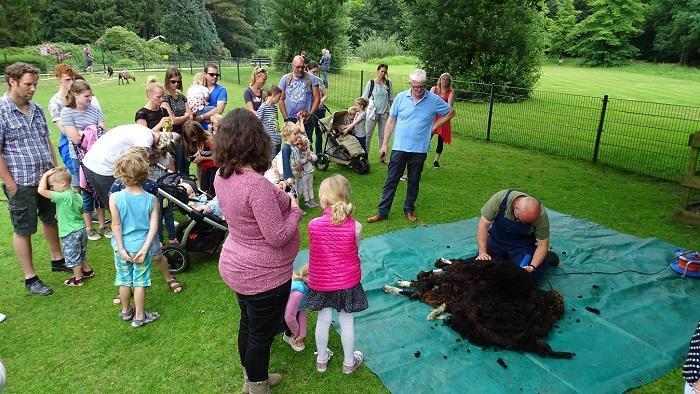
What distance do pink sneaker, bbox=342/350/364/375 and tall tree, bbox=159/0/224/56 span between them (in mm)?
46418

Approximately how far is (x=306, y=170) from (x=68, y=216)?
2.86m

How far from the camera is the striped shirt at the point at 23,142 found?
3.71m

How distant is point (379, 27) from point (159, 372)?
2210 inches

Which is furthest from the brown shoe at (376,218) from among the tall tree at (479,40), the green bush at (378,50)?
the green bush at (378,50)

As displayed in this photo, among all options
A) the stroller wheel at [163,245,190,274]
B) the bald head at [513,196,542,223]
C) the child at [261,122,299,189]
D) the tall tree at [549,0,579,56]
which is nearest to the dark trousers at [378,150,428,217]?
the child at [261,122,299,189]

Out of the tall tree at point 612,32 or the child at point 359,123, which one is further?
the tall tree at point 612,32

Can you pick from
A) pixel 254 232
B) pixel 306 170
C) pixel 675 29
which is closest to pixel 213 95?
pixel 306 170

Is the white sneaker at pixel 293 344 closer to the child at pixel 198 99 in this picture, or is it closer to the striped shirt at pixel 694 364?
the striped shirt at pixel 694 364

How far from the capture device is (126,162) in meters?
3.42

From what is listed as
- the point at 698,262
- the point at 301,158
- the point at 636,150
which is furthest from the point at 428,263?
the point at 636,150

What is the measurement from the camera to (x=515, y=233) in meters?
4.18

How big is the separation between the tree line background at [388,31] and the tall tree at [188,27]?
10cm

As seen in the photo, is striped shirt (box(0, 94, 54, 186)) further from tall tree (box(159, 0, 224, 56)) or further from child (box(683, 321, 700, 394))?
tall tree (box(159, 0, 224, 56))

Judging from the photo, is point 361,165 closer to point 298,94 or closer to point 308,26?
point 298,94
